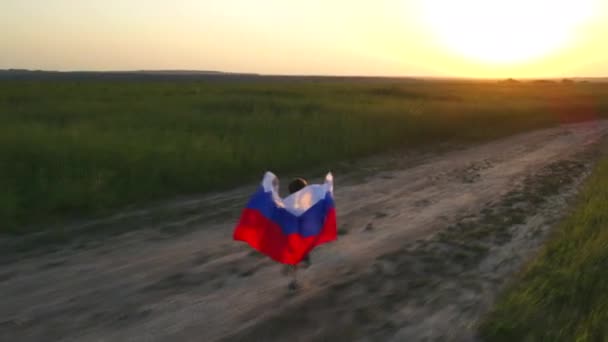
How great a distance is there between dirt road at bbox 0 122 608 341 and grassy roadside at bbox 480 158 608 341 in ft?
0.94

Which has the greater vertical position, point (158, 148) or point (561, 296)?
point (158, 148)

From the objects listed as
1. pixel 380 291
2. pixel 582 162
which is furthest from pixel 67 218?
pixel 582 162

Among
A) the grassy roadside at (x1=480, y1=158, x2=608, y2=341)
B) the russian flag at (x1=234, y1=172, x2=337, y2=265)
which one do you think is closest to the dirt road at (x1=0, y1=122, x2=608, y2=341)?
the grassy roadside at (x1=480, y1=158, x2=608, y2=341)

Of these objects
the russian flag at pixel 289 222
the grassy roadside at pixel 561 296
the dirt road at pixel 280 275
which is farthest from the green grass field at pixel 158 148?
the grassy roadside at pixel 561 296

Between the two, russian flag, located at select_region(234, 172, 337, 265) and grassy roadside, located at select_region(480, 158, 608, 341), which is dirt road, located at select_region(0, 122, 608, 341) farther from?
russian flag, located at select_region(234, 172, 337, 265)

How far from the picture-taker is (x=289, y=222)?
247 inches

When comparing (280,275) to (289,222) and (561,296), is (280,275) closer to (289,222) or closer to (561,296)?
(289,222)

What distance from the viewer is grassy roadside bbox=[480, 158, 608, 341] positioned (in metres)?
5.41

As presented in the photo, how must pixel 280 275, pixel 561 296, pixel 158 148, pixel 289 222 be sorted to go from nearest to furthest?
1. pixel 561 296
2. pixel 289 222
3. pixel 280 275
4. pixel 158 148

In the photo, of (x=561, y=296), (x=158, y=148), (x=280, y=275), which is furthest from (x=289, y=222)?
(x=158, y=148)

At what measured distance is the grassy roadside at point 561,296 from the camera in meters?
5.41

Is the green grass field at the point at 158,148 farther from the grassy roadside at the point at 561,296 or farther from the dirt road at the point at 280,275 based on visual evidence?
the grassy roadside at the point at 561,296

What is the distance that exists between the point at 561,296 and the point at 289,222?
2.75 metres

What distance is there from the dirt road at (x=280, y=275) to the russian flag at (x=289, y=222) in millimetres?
509
